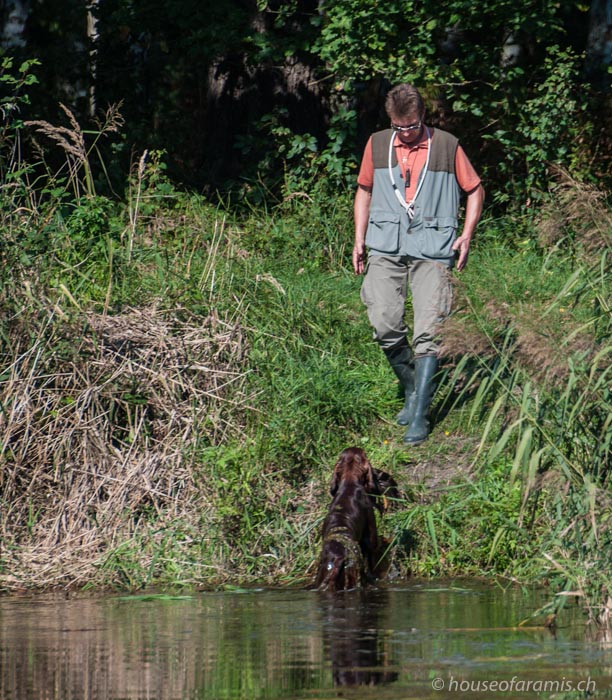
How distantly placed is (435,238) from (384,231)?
36cm

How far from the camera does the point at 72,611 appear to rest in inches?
283

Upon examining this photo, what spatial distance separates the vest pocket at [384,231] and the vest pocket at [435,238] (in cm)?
18

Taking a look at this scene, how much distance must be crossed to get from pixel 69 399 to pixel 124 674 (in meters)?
3.60

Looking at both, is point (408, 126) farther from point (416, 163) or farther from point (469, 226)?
point (469, 226)

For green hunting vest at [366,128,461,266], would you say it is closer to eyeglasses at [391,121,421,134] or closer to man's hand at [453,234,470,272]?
man's hand at [453,234,470,272]

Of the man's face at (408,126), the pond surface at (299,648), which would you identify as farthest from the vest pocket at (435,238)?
the pond surface at (299,648)

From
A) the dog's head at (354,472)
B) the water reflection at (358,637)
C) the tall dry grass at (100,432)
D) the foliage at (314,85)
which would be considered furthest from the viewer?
the foliage at (314,85)

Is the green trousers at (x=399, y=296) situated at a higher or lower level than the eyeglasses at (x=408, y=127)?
lower

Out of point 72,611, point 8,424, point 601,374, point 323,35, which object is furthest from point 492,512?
point 323,35

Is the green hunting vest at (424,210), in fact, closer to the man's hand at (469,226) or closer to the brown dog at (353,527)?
the man's hand at (469,226)

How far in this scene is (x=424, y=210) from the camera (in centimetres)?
907

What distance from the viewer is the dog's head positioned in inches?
314

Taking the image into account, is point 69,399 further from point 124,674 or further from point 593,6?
point 593,6

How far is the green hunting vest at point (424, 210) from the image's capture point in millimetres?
9070
